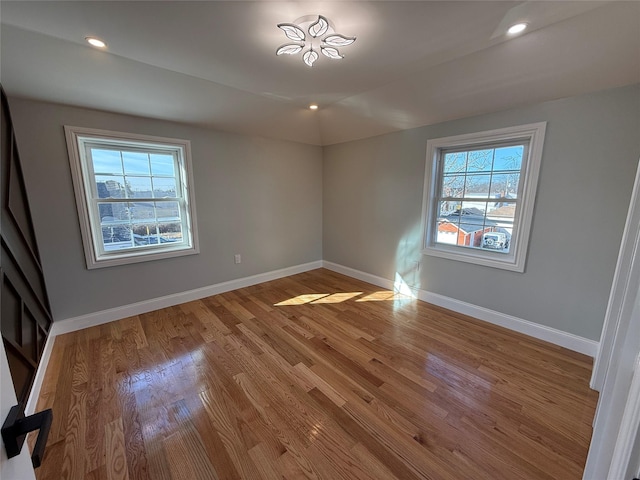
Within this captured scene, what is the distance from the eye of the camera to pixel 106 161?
2.64 metres

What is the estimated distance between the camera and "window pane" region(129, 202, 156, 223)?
2860 millimetres

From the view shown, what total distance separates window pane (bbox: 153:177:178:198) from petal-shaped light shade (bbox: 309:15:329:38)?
232 centimetres

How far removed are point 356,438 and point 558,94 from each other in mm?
2962

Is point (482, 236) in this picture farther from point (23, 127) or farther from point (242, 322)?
point (23, 127)

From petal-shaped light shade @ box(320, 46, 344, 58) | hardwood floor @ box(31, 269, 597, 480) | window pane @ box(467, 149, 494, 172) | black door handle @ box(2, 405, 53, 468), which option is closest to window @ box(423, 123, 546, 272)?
window pane @ box(467, 149, 494, 172)

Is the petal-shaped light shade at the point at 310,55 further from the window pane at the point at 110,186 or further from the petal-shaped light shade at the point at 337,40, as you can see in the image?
the window pane at the point at 110,186

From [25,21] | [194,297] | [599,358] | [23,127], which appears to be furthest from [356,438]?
[23,127]

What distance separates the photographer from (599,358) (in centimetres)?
181

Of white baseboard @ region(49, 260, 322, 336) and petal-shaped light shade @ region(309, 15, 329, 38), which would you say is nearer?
petal-shaped light shade @ region(309, 15, 329, 38)

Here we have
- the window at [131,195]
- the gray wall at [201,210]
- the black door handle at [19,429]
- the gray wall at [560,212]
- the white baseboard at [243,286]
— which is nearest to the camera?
the black door handle at [19,429]

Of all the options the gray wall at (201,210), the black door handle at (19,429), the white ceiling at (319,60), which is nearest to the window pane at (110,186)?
the gray wall at (201,210)

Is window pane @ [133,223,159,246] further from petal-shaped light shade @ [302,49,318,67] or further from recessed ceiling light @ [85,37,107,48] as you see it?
petal-shaped light shade @ [302,49,318,67]

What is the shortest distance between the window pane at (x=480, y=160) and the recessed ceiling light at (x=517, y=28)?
1159 millimetres

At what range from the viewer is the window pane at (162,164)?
293cm
